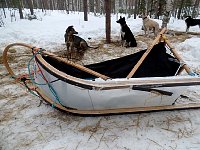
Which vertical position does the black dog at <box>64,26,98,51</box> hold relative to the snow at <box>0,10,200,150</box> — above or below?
above

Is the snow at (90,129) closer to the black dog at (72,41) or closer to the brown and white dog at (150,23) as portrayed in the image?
the black dog at (72,41)

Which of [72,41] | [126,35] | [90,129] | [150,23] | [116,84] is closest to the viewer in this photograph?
[116,84]

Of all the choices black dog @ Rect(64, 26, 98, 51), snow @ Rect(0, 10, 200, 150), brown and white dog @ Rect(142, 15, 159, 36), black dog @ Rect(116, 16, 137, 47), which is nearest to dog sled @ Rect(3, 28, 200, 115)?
snow @ Rect(0, 10, 200, 150)

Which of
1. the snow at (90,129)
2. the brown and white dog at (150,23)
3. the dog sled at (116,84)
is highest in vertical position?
the brown and white dog at (150,23)

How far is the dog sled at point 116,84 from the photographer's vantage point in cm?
272

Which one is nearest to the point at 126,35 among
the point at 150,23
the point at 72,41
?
the point at 150,23

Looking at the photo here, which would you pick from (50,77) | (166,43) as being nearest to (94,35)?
(166,43)

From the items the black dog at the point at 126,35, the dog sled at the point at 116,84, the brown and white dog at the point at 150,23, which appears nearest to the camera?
the dog sled at the point at 116,84

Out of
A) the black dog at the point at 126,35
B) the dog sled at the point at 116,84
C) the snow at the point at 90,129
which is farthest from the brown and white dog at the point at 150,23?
the dog sled at the point at 116,84

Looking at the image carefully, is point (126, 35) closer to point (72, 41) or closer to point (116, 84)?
point (72, 41)

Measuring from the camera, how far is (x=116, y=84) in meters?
2.67

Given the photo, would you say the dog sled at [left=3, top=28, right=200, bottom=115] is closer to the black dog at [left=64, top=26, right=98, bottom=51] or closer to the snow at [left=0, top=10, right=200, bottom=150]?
the snow at [left=0, top=10, right=200, bottom=150]

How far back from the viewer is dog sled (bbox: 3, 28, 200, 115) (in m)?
2.72

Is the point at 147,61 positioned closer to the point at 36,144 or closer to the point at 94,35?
the point at 36,144
